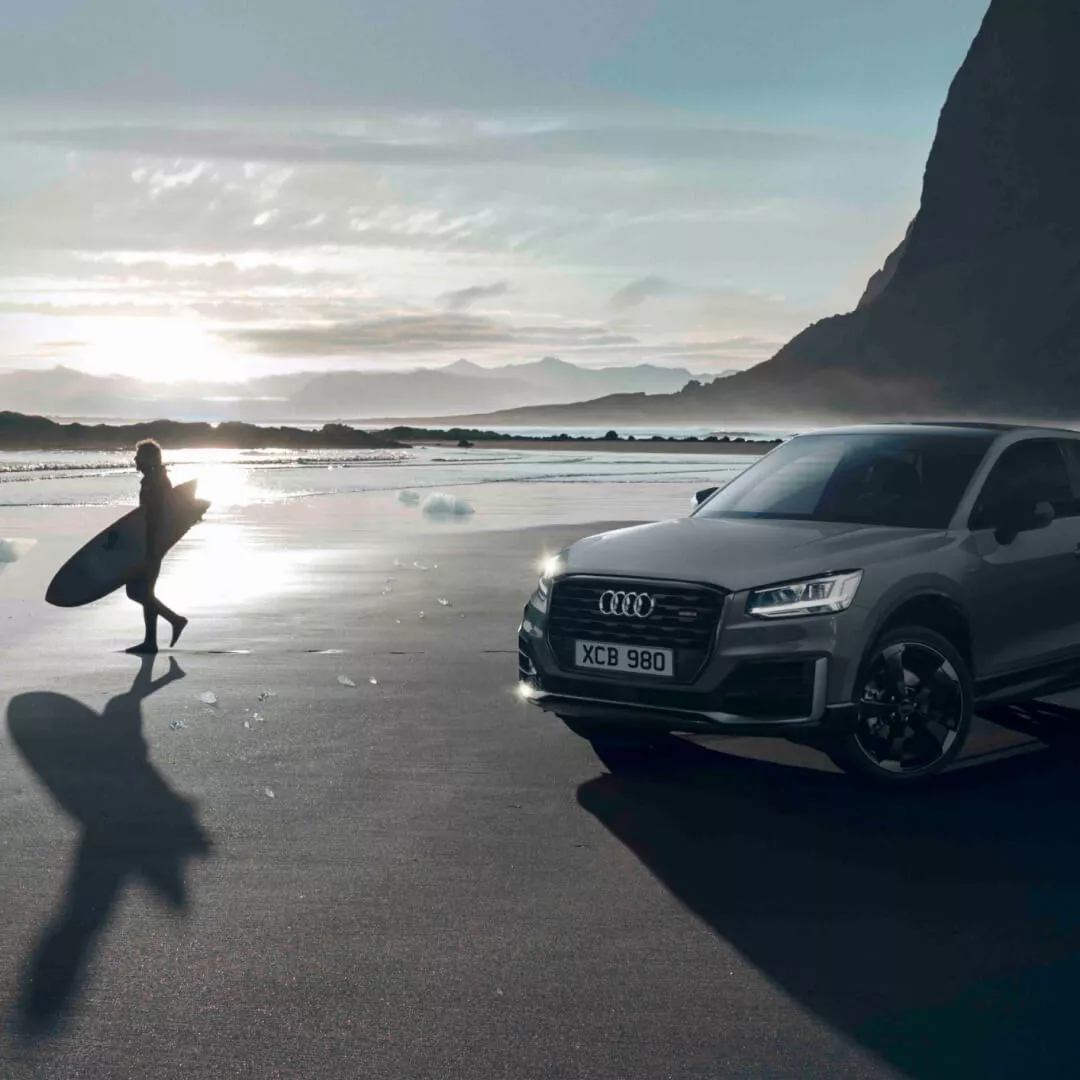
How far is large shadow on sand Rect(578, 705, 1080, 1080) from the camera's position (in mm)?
4422

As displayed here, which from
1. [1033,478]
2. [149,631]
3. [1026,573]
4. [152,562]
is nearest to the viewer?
[1026,573]

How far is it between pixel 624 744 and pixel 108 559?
6.83 m

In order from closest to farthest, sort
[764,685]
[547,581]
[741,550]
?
[764,685] → [741,550] → [547,581]

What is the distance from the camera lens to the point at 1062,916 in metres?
5.43

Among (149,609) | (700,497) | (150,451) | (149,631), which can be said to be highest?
(150,451)

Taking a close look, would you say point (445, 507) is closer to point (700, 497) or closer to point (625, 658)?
point (700, 497)

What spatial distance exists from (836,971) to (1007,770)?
3.37 m

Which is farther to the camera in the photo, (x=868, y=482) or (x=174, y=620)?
(x=174, y=620)

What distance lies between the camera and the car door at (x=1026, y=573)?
26.0 feet

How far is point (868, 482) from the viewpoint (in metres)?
8.65

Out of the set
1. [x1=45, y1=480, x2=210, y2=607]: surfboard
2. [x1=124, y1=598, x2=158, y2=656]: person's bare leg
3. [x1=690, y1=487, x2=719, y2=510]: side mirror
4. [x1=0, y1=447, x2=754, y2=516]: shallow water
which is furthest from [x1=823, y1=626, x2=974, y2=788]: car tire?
[x1=0, y1=447, x2=754, y2=516]: shallow water

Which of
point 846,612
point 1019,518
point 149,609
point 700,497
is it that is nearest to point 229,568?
point 149,609

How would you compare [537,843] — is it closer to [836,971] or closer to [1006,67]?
[836,971]

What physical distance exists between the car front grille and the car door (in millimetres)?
1617
